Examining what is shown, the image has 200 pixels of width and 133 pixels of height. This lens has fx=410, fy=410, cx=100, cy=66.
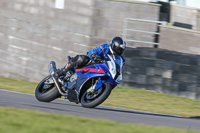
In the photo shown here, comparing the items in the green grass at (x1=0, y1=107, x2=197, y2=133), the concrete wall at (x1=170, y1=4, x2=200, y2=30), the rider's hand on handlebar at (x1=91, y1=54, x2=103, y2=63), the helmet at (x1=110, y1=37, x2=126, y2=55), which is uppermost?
the concrete wall at (x1=170, y1=4, x2=200, y2=30)

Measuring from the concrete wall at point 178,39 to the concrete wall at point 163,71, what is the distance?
2.36m

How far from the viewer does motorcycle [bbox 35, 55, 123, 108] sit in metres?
7.77

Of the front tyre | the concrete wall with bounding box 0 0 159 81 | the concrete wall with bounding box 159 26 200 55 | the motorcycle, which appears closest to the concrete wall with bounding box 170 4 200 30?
the concrete wall with bounding box 159 26 200 55

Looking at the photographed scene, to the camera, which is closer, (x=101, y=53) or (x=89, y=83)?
(x=89, y=83)

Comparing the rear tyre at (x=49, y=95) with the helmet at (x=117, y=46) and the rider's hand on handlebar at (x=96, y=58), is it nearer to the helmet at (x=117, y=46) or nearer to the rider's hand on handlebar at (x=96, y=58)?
the rider's hand on handlebar at (x=96, y=58)

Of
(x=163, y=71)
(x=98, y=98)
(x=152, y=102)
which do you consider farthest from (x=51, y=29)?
(x=98, y=98)

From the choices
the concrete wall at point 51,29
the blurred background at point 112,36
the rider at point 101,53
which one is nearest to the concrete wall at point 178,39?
the blurred background at point 112,36

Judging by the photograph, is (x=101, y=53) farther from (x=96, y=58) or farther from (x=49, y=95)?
(x=49, y=95)

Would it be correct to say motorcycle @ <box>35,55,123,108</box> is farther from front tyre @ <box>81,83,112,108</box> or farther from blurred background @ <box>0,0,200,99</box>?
blurred background @ <box>0,0,200,99</box>

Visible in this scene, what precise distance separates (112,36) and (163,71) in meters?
2.87

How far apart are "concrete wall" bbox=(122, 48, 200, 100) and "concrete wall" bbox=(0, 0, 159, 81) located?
1982 millimetres

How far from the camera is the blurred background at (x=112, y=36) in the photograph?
12141mm

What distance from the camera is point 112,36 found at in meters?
14.3

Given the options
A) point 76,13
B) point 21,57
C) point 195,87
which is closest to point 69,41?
point 76,13
